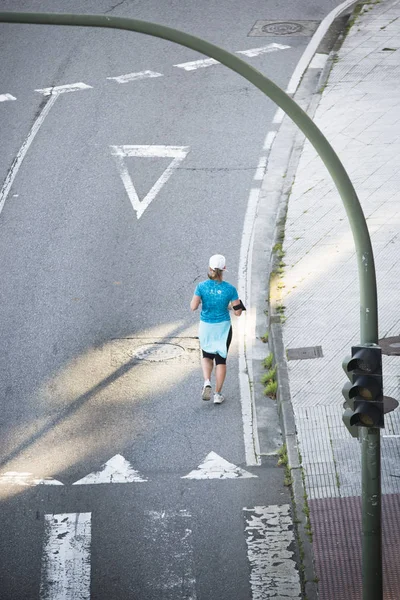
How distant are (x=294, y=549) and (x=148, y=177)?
931 cm

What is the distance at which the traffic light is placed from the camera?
8.58 metres

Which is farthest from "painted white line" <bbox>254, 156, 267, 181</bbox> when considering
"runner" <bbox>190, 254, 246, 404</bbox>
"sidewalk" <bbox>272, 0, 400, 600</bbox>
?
"runner" <bbox>190, 254, 246, 404</bbox>

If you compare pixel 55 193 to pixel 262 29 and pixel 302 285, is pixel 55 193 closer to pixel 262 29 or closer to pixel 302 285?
pixel 302 285

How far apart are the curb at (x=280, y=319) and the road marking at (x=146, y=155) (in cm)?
163

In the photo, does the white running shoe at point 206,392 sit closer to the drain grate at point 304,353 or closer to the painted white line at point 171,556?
the drain grate at point 304,353

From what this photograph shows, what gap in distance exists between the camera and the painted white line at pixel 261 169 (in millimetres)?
18359

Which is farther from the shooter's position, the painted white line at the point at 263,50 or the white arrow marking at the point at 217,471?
the painted white line at the point at 263,50

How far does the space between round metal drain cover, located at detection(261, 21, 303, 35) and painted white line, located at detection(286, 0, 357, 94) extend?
50 cm

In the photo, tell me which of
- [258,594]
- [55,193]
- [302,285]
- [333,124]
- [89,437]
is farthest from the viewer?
[333,124]

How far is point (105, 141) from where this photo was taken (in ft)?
64.4

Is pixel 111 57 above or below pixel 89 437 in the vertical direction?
above

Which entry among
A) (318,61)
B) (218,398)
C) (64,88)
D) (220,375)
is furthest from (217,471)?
(318,61)

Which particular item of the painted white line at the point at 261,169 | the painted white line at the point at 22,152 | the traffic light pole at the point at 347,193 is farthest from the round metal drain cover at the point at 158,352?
the painted white line at the point at 261,169

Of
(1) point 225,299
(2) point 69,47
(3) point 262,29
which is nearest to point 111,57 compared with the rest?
(2) point 69,47
